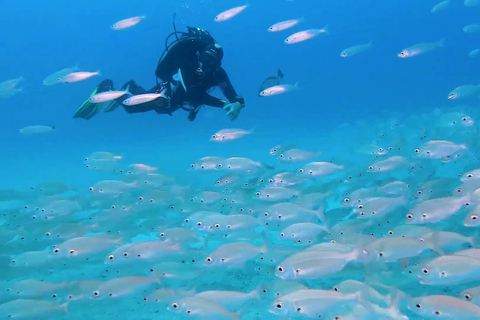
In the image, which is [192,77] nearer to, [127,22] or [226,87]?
[226,87]

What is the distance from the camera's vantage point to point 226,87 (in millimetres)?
7098

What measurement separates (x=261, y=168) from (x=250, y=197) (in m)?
0.62

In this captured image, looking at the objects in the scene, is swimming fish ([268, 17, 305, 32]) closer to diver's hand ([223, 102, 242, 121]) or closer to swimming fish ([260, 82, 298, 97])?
swimming fish ([260, 82, 298, 97])

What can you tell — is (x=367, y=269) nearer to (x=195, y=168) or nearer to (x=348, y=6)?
(x=195, y=168)

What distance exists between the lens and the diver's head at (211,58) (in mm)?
6609

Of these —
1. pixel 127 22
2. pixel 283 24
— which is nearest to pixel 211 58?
pixel 283 24

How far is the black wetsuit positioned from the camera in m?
6.73

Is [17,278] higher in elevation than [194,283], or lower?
higher

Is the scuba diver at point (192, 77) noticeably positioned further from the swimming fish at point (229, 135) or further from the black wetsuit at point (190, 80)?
the swimming fish at point (229, 135)

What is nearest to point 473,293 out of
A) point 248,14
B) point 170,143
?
point 170,143

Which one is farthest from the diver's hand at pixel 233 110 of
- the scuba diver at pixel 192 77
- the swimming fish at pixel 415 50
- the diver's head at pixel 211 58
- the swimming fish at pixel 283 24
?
the swimming fish at pixel 415 50

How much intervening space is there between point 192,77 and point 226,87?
0.68 meters

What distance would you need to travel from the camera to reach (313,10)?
9000 centimetres

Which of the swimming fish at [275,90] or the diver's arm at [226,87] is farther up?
the diver's arm at [226,87]
